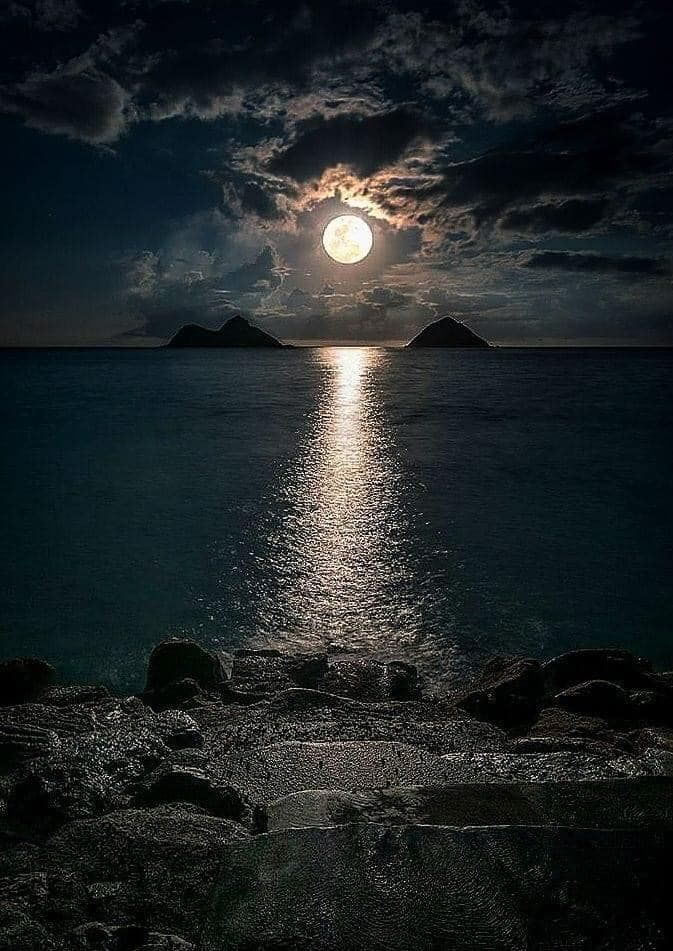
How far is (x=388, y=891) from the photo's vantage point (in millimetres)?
2957

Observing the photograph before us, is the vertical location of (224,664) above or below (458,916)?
below

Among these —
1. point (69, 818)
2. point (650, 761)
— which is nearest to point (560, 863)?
point (650, 761)

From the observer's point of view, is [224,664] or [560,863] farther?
[224,664]

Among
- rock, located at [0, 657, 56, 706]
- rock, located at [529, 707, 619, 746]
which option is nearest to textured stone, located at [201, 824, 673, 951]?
rock, located at [529, 707, 619, 746]

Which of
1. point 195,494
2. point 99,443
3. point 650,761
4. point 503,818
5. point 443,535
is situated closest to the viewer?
point 503,818

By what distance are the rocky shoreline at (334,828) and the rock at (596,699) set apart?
3cm

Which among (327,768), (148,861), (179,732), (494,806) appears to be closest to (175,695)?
(179,732)

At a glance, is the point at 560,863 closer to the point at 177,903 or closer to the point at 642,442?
the point at 177,903

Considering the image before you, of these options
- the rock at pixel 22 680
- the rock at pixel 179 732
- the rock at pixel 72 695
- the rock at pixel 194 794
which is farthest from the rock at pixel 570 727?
the rock at pixel 22 680

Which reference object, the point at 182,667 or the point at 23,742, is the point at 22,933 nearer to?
the point at 23,742

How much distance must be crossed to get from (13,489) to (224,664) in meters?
15.2

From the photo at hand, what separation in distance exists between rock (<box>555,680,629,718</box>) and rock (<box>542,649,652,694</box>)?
0.70 meters

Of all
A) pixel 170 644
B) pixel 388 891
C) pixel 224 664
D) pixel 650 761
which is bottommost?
pixel 224 664

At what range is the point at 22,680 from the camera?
734 cm
